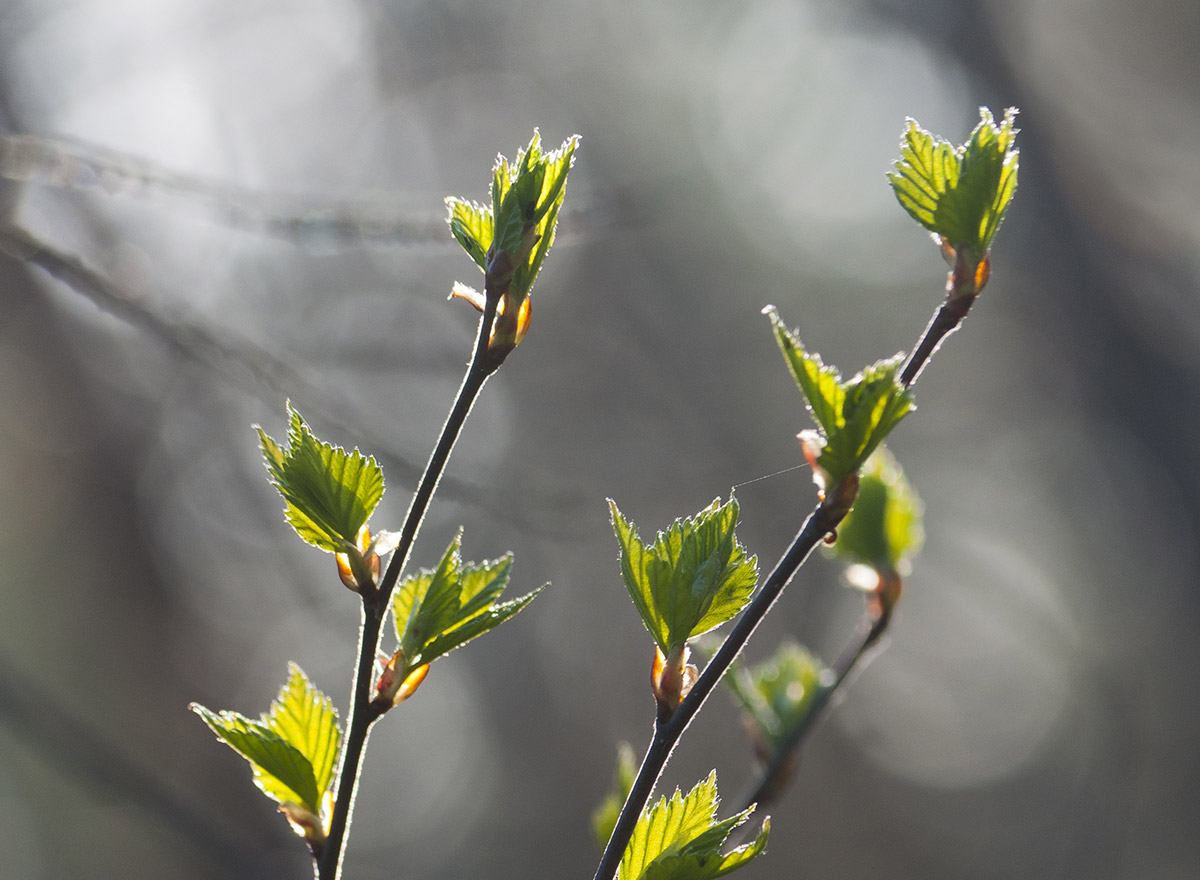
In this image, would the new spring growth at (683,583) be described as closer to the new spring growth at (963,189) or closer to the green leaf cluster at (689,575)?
the green leaf cluster at (689,575)

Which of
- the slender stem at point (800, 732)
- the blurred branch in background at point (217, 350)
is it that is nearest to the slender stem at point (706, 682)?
the slender stem at point (800, 732)

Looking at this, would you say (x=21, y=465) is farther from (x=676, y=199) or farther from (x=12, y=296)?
(x=676, y=199)

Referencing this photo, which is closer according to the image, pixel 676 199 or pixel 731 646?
pixel 731 646

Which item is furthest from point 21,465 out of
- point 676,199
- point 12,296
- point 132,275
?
point 676,199

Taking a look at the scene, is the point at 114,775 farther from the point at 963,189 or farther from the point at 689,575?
the point at 963,189

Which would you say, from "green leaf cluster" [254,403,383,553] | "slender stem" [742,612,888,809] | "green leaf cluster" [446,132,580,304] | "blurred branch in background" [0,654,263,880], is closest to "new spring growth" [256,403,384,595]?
"green leaf cluster" [254,403,383,553]
